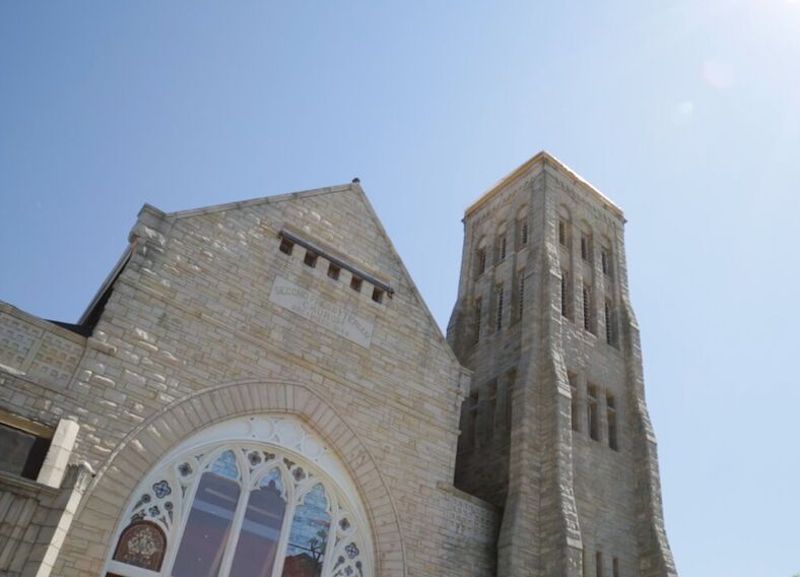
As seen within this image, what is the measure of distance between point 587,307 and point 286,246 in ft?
38.2

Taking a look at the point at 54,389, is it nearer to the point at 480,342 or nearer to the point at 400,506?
the point at 400,506

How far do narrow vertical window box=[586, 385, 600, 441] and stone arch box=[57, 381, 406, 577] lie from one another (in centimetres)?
791

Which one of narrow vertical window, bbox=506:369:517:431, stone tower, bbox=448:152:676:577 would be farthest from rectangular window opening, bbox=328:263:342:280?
narrow vertical window, bbox=506:369:517:431

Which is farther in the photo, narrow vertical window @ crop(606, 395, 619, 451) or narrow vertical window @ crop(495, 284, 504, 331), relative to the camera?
narrow vertical window @ crop(495, 284, 504, 331)

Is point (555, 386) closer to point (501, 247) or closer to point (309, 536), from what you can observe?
point (309, 536)

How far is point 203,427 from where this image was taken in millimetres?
12367

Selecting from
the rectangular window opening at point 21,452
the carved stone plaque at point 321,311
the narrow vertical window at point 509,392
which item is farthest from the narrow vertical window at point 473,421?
the rectangular window opening at point 21,452

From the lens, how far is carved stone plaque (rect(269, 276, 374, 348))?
14742 millimetres

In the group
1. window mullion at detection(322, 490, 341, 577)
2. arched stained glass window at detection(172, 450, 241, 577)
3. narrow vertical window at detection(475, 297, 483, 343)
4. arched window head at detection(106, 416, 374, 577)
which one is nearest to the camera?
arched window head at detection(106, 416, 374, 577)

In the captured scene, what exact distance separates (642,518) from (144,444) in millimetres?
13031

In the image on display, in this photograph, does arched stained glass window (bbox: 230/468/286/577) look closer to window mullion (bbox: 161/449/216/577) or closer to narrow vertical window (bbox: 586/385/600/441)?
window mullion (bbox: 161/449/216/577)

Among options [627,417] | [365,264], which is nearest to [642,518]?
[627,417]

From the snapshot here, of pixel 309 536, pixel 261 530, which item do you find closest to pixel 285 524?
pixel 261 530

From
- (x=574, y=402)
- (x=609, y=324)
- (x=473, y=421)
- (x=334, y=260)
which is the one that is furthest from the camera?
(x=609, y=324)
